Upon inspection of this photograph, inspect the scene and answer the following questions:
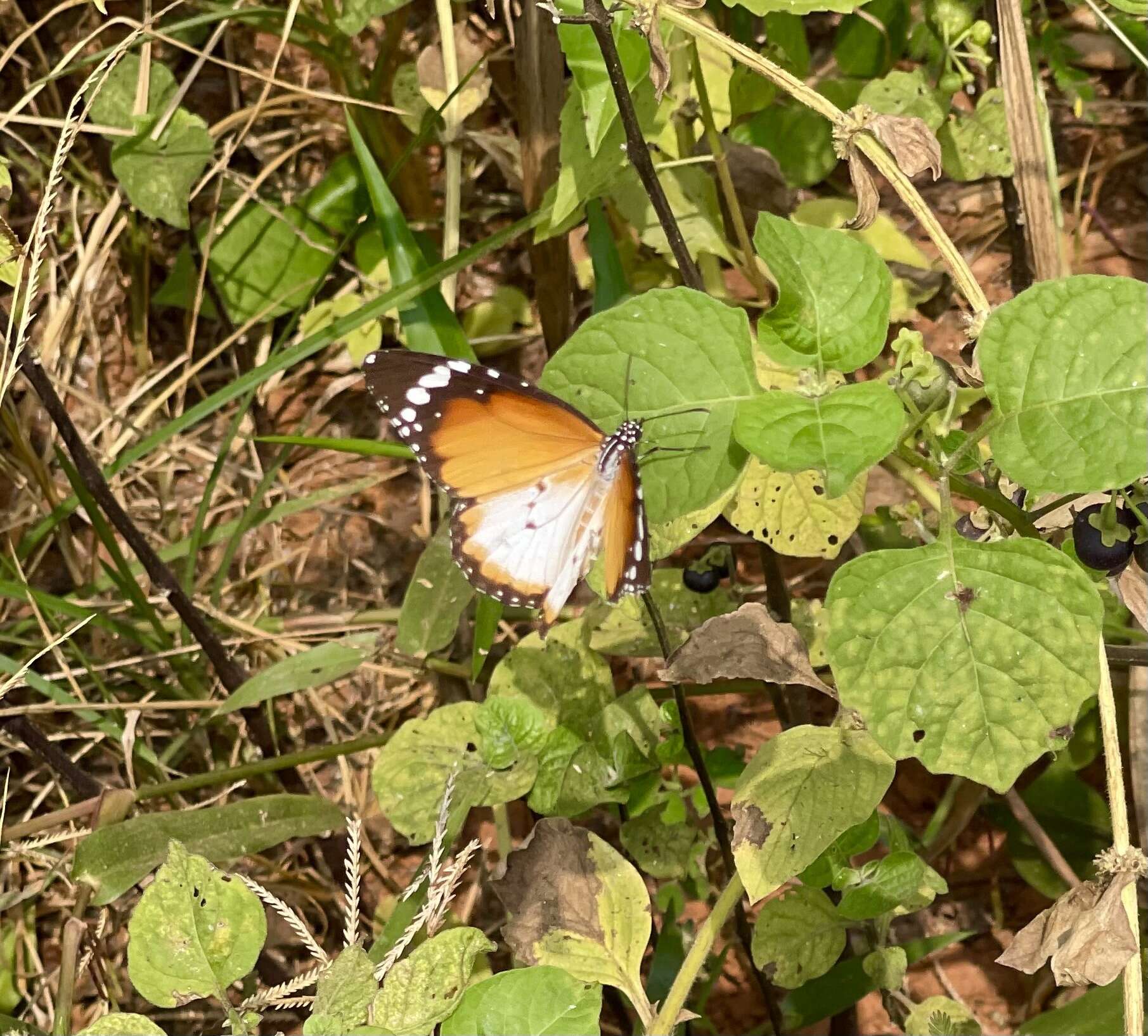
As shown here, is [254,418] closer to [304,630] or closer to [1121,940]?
[304,630]

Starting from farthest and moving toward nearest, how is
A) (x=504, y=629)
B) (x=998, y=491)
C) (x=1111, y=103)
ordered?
1. (x=1111, y=103)
2. (x=504, y=629)
3. (x=998, y=491)

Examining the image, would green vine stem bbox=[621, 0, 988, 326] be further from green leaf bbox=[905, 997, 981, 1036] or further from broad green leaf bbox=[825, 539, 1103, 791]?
green leaf bbox=[905, 997, 981, 1036]

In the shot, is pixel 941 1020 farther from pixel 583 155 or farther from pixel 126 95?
pixel 126 95

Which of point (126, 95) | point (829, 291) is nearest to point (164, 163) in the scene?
point (126, 95)

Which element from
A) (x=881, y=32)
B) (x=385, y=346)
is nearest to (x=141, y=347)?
(x=385, y=346)

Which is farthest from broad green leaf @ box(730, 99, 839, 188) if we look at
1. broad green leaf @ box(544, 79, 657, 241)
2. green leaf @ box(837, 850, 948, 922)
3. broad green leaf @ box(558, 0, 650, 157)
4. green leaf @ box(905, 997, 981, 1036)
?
green leaf @ box(905, 997, 981, 1036)

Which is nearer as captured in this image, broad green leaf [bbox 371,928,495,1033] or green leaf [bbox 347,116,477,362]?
broad green leaf [bbox 371,928,495,1033]

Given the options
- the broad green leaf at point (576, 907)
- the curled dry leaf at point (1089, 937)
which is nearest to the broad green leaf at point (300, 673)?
the broad green leaf at point (576, 907)
